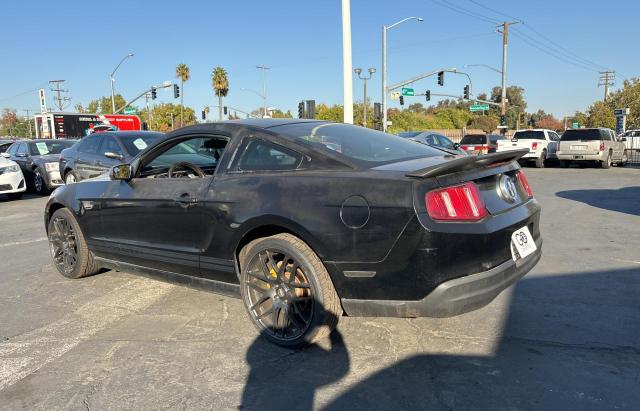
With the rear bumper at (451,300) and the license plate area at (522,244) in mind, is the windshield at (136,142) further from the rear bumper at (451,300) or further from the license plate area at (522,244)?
the license plate area at (522,244)

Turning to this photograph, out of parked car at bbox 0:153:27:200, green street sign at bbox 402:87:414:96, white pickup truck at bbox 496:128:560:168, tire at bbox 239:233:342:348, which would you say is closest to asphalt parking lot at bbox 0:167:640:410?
tire at bbox 239:233:342:348

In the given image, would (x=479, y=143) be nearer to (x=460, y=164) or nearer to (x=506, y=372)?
(x=460, y=164)

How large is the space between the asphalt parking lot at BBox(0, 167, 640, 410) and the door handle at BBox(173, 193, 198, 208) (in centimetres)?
92

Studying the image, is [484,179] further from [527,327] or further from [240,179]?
[240,179]

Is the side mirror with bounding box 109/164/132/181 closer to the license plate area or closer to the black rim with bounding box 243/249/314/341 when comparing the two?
the black rim with bounding box 243/249/314/341

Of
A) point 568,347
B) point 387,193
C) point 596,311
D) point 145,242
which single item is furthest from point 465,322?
point 145,242

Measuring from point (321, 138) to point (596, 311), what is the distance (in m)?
2.47

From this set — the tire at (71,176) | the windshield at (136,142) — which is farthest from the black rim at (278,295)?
the tire at (71,176)

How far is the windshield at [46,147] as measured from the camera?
46.1 feet

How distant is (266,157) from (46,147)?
1323 centimetres

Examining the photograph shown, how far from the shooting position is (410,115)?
215 ft

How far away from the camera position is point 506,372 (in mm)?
2869

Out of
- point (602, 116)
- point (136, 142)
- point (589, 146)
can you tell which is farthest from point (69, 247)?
point (602, 116)

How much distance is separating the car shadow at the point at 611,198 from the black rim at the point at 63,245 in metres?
8.34
